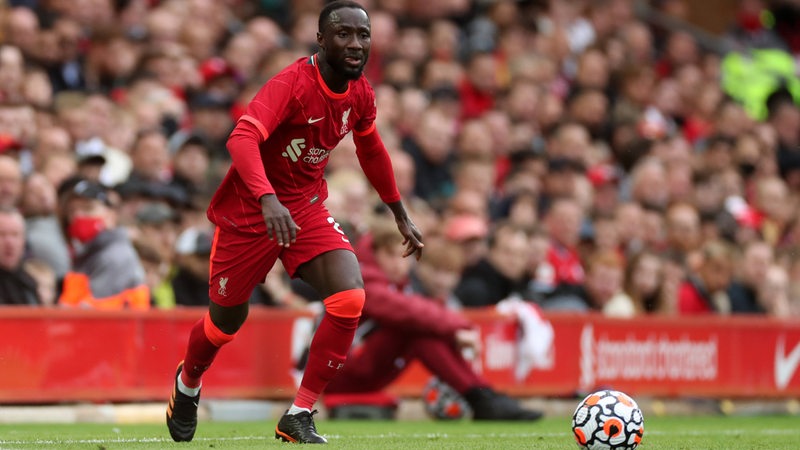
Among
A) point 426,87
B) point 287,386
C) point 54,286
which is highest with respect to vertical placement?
point 426,87

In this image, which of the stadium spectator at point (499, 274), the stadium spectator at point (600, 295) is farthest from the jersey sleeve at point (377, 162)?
the stadium spectator at point (600, 295)

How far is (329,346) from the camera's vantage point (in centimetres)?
805

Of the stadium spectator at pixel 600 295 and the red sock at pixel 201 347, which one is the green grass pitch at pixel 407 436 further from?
the stadium spectator at pixel 600 295

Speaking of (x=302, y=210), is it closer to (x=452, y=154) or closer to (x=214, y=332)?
(x=214, y=332)

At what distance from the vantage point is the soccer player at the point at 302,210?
786cm

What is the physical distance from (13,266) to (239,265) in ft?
11.4

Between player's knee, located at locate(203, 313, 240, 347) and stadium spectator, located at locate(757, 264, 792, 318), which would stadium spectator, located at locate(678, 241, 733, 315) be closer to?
stadium spectator, located at locate(757, 264, 792, 318)

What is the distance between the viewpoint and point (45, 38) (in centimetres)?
1388

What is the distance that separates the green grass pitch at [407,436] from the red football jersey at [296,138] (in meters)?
1.38

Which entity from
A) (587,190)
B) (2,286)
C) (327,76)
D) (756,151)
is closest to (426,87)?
(587,190)

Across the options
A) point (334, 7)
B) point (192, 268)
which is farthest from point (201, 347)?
point (192, 268)

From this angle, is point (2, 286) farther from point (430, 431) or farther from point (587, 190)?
point (587, 190)

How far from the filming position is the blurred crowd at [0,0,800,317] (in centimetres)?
1194

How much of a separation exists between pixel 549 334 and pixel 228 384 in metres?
3.00
